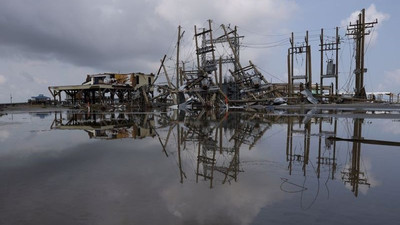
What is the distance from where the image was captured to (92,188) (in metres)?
5.43

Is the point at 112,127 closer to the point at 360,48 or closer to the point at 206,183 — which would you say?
the point at 206,183

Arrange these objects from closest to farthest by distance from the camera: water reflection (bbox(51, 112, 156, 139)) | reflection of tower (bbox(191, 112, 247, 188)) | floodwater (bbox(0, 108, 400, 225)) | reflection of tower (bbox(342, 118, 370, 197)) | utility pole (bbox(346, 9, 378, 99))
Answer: floodwater (bbox(0, 108, 400, 225)), reflection of tower (bbox(342, 118, 370, 197)), reflection of tower (bbox(191, 112, 247, 188)), water reflection (bbox(51, 112, 156, 139)), utility pole (bbox(346, 9, 378, 99))

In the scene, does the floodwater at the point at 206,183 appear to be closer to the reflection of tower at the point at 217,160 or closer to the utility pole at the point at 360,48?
the reflection of tower at the point at 217,160

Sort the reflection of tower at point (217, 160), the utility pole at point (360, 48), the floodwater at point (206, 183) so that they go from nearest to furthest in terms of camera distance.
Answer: the floodwater at point (206, 183), the reflection of tower at point (217, 160), the utility pole at point (360, 48)

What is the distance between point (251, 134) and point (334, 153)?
463cm

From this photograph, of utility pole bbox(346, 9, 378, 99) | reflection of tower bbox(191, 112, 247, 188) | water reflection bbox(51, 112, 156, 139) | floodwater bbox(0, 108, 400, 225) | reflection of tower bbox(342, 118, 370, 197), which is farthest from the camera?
utility pole bbox(346, 9, 378, 99)

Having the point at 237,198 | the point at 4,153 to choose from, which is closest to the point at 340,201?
the point at 237,198

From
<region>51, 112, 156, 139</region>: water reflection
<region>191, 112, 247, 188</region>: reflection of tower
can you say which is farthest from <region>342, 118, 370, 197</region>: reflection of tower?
<region>51, 112, 156, 139</region>: water reflection

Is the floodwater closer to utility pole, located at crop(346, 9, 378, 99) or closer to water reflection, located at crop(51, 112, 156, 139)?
water reflection, located at crop(51, 112, 156, 139)

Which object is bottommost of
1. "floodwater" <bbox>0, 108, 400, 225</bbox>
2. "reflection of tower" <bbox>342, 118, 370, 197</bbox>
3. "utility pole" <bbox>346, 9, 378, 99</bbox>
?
"floodwater" <bbox>0, 108, 400, 225</bbox>

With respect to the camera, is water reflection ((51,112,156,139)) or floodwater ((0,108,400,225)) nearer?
floodwater ((0,108,400,225))

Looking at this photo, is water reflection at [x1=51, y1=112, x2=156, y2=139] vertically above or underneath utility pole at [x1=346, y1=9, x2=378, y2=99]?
underneath

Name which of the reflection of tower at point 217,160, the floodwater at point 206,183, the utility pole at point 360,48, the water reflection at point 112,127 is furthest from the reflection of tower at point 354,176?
the utility pole at point 360,48

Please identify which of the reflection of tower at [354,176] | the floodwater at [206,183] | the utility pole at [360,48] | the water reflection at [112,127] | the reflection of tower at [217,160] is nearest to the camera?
the floodwater at [206,183]
